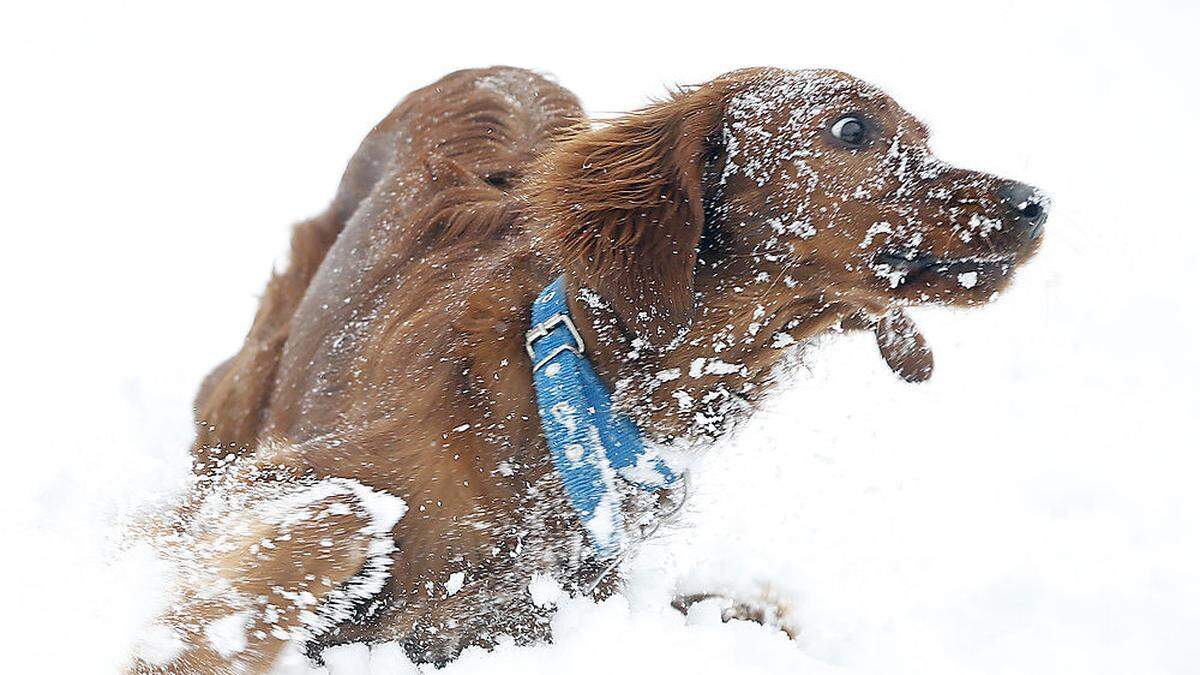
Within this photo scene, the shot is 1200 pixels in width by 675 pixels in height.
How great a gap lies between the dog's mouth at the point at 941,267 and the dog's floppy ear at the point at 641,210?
1.34 ft

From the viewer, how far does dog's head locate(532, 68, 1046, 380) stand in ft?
7.42

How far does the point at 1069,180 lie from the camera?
5309mm

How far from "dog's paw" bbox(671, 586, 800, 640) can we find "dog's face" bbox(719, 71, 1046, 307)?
1179 millimetres

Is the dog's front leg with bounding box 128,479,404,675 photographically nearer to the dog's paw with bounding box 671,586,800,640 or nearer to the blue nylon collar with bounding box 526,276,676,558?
the blue nylon collar with bounding box 526,276,676,558

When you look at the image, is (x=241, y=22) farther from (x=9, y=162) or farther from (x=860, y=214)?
(x=860, y=214)

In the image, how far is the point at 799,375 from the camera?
2.59 metres

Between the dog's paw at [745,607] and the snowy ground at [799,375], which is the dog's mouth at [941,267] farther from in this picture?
the dog's paw at [745,607]

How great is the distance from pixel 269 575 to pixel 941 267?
163cm

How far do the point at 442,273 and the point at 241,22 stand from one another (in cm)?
548

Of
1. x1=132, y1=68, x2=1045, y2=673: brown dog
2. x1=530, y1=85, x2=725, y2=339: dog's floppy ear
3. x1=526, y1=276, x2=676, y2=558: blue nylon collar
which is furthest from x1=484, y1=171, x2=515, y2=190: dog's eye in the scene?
x1=526, y1=276, x2=676, y2=558: blue nylon collar

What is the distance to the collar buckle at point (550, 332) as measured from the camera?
91.4 inches

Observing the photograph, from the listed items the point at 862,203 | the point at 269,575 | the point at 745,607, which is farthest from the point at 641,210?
the point at 745,607

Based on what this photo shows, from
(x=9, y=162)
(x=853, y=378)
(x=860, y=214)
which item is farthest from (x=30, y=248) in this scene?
(x=860, y=214)

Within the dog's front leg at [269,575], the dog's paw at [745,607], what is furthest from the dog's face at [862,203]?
the dog's paw at [745,607]
